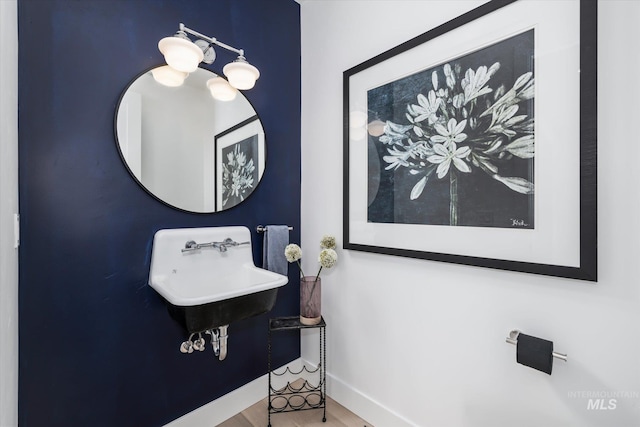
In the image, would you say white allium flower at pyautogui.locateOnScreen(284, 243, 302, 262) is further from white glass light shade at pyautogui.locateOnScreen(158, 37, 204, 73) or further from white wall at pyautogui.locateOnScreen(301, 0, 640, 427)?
white glass light shade at pyautogui.locateOnScreen(158, 37, 204, 73)

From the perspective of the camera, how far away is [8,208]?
2.92 feet

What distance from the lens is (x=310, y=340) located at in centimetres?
196

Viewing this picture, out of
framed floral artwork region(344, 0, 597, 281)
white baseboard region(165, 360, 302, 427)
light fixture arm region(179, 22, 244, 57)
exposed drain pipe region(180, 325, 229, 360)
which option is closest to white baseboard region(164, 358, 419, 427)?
white baseboard region(165, 360, 302, 427)

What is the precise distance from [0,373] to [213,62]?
1476 millimetres

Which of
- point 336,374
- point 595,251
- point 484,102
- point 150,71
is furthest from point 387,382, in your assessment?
point 150,71

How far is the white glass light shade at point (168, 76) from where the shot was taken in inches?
54.0

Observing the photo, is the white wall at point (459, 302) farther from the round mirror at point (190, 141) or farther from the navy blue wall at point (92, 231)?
the navy blue wall at point (92, 231)

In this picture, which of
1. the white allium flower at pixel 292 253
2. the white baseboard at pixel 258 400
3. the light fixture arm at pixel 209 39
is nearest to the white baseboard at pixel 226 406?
the white baseboard at pixel 258 400

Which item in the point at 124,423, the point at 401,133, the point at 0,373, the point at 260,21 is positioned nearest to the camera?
the point at 0,373

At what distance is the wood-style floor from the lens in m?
1.59

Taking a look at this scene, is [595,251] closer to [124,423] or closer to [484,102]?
[484,102]

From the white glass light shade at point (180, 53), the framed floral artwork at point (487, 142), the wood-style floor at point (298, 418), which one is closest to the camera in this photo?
the framed floral artwork at point (487, 142)

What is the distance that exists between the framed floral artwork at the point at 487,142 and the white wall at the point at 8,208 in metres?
1.37

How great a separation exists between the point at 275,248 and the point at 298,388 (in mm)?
963
